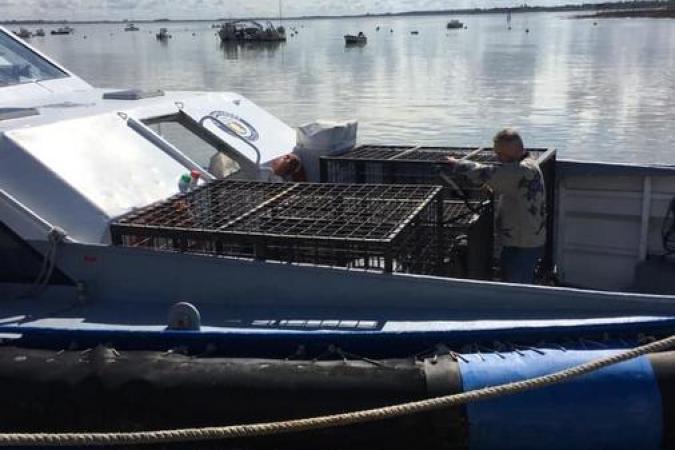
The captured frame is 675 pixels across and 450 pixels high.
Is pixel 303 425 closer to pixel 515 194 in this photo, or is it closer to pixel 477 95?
pixel 515 194

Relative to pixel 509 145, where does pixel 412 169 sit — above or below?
below

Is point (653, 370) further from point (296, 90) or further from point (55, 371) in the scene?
point (296, 90)

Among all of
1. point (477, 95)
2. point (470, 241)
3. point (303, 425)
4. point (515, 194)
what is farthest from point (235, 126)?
point (477, 95)

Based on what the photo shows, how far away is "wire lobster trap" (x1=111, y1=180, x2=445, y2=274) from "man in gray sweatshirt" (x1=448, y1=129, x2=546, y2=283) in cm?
31

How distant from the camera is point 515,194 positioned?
4.71 metres

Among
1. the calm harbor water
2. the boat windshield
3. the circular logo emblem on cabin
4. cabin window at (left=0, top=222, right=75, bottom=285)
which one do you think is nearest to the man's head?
the circular logo emblem on cabin

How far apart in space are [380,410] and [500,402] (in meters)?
0.54

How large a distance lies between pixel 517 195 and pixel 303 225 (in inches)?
53.7

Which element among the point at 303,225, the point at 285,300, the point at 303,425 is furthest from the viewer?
the point at 303,225

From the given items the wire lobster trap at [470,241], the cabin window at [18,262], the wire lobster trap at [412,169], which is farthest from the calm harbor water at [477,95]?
the cabin window at [18,262]

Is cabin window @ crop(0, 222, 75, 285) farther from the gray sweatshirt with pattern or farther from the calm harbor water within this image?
the calm harbor water

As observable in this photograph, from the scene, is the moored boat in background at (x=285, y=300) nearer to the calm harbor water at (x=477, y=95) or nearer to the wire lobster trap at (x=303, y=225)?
the wire lobster trap at (x=303, y=225)

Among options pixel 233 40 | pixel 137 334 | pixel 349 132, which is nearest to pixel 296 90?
pixel 349 132

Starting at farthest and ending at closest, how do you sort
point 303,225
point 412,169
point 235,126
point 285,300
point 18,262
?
point 235,126, point 412,169, point 18,262, point 303,225, point 285,300
